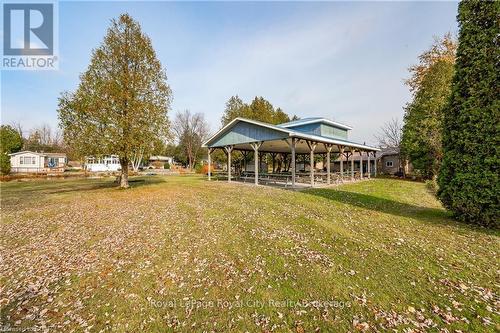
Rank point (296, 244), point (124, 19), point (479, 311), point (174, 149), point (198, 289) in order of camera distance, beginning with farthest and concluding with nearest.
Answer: point (174, 149), point (124, 19), point (296, 244), point (198, 289), point (479, 311)

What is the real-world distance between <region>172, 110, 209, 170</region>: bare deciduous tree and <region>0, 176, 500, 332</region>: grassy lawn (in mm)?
53725

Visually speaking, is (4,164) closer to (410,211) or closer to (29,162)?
(29,162)

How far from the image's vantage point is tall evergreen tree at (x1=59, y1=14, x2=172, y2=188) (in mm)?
15492

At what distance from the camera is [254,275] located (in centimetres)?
470

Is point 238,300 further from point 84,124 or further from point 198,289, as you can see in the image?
point 84,124

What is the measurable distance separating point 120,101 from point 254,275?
638 inches

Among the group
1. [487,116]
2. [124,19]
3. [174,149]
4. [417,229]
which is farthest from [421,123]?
[174,149]

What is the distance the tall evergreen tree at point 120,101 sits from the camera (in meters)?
15.5

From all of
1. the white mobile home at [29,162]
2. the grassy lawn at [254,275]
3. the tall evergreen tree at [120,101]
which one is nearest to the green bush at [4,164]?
the white mobile home at [29,162]

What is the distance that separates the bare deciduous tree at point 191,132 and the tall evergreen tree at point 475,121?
57.1 m

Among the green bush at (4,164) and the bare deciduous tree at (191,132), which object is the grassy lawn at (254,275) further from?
the bare deciduous tree at (191,132)

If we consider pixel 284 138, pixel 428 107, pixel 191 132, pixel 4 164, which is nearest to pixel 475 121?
pixel 284 138

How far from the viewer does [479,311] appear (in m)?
3.43

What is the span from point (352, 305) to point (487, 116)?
7.48m
